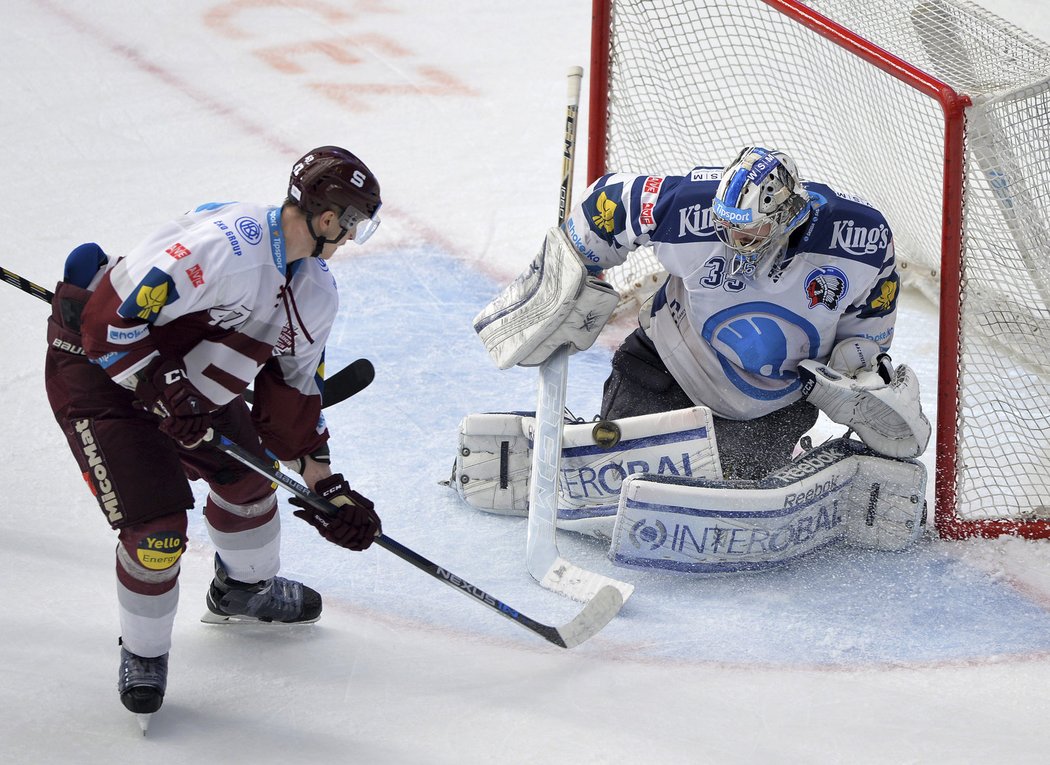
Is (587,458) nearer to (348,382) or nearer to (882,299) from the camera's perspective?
(348,382)

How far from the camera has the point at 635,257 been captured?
4395mm

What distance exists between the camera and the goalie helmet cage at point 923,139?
2988 mm

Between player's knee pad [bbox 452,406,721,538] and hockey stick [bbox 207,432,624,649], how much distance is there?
14.6 inches

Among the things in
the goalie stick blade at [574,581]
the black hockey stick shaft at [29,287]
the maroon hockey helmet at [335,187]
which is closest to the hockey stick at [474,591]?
the goalie stick blade at [574,581]

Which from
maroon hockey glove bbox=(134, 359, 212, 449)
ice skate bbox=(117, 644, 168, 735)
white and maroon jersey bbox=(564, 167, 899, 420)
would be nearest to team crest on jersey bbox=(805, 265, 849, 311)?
white and maroon jersey bbox=(564, 167, 899, 420)

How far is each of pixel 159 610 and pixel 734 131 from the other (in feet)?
7.96

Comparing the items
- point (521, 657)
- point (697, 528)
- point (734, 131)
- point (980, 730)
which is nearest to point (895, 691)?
point (980, 730)

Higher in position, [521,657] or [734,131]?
[734,131]

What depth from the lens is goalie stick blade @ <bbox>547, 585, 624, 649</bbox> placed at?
2.77 metres

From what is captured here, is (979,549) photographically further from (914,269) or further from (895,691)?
(914,269)

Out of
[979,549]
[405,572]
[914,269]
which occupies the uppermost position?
[914,269]

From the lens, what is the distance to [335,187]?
2.37m

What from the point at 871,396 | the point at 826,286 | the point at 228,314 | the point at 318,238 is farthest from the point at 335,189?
the point at 871,396

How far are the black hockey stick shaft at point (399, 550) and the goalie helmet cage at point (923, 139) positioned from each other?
3.67 feet
